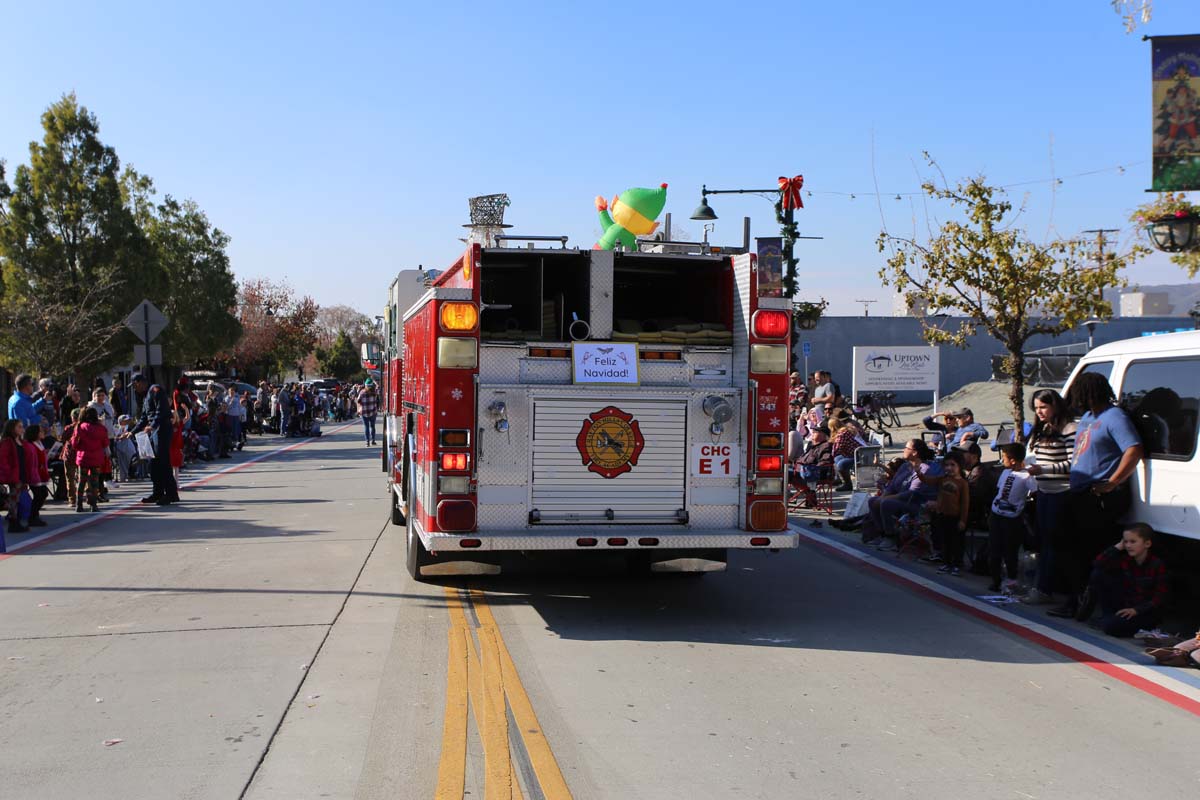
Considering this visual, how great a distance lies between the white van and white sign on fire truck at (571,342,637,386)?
3753 millimetres

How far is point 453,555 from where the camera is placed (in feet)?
27.3

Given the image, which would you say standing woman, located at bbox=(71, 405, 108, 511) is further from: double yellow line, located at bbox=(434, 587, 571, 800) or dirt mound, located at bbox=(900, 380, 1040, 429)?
dirt mound, located at bbox=(900, 380, 1040, 429)

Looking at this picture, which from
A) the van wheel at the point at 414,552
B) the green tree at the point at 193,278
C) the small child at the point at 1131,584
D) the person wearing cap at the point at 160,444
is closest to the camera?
the small child at the point at 1131,584

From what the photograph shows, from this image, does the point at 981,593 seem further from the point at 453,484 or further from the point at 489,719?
the point at 489,719

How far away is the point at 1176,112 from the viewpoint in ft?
46.5

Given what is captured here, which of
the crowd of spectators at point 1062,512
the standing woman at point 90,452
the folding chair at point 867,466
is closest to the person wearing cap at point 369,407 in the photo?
the standing woman at point 90,452

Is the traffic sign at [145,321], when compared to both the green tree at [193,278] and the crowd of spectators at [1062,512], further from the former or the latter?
the green tree at [193,278]

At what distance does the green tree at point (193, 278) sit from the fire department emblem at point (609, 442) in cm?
3781

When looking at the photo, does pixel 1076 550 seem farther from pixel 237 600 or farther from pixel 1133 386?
pixel 237 600

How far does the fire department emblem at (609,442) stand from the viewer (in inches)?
312

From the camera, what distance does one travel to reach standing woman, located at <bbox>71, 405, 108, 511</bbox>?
14.9 meters

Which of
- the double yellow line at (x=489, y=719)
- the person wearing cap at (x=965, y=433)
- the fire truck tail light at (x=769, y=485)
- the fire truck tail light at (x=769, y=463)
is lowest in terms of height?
the double yellow line at (x=489, y=719)

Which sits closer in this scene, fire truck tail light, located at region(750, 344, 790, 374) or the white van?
the white van

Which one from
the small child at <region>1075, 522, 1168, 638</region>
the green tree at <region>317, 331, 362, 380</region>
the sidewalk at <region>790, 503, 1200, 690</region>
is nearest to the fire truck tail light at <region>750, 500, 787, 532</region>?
the sidewalk at <region>790, 503, 1200, 690</region>
